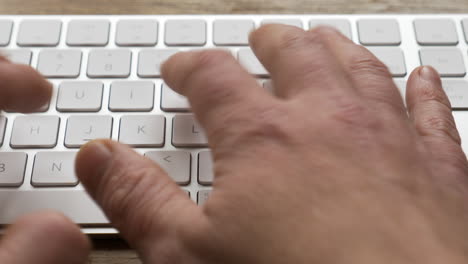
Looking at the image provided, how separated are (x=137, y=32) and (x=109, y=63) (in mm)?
51

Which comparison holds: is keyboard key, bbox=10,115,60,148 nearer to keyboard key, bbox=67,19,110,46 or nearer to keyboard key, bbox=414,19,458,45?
keyboard key, bbox=67,19,110,46

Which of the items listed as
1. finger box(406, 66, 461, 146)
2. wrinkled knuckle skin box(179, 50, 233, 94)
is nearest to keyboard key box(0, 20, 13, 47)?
wrinkled knuckle skin box(179, 50, 233, 94)

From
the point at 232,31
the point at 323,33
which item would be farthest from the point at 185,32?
the point at 323,33

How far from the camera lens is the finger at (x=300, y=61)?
1.39 ft

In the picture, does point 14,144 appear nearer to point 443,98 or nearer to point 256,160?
point 256,160

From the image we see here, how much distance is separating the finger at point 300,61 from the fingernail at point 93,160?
170 millimetres

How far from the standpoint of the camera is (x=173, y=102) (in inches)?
19.3

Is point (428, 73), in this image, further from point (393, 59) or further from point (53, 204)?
point (53, 204)

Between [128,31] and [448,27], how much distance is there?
14.3 inches

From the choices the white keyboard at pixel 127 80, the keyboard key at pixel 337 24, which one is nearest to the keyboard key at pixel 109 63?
the white keyboard at pixel 127 80

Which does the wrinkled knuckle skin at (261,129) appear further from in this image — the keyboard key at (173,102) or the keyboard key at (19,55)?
the keyboard key at (19,55)

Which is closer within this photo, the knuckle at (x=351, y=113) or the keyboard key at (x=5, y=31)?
the knuckle at (x=351, y=113)

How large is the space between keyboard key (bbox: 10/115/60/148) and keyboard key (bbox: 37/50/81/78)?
53 mm

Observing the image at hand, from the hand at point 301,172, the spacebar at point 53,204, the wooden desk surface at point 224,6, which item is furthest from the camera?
the wooden desk surface at point 224,6
